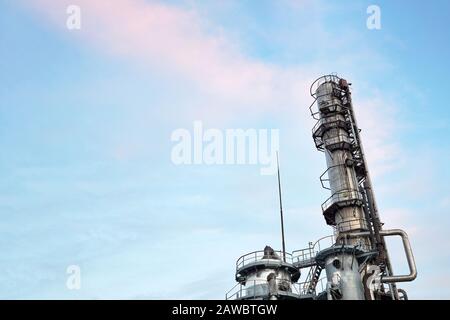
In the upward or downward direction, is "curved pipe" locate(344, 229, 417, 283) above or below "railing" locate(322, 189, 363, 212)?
below

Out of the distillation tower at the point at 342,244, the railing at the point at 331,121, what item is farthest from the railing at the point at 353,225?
the railing at the point at 331,121

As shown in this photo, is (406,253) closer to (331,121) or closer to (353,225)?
(353,225)

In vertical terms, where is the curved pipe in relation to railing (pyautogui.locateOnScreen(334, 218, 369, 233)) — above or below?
below

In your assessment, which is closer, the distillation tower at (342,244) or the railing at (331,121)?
the distillation tower at (342,244)

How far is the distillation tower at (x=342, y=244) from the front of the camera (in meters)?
29.2

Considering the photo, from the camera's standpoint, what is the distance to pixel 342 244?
29.5 m

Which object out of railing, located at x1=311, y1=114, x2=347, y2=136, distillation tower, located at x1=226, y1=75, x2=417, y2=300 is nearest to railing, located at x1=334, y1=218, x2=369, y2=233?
distillation tower, located at x1=226, y1=75, x2=417, y2=300

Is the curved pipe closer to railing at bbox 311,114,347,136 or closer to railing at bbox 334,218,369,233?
railing at bbox 334,218,369,233

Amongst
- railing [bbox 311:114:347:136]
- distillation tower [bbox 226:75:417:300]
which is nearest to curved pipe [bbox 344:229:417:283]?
distillation tower [bbox 226:75:417:300]

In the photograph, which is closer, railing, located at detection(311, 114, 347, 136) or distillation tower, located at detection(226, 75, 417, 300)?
distillation tower, located at detection(226, 75, 417, 300)

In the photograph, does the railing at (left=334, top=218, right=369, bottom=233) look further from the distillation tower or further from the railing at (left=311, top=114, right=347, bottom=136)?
the railing at (left=311, top=114, right=347, bottom=136)

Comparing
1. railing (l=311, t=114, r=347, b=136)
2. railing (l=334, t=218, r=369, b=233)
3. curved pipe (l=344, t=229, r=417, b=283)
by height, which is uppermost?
railing (l=311, t=114, r=347, b=136)

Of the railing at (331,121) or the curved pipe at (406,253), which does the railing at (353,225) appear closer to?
the curved pipe at (406,253)

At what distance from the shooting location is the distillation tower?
95.8 ft
